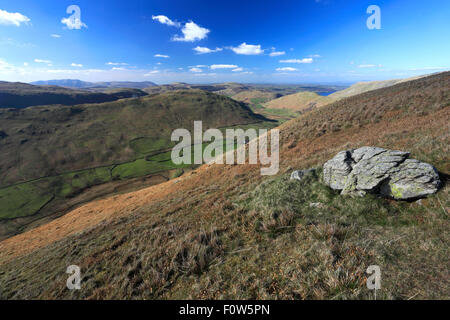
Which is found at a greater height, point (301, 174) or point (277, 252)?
point (301, 174)

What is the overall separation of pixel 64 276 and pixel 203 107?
180 m

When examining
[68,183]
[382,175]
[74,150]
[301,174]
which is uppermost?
[382,175]

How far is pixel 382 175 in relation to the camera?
7734 mm

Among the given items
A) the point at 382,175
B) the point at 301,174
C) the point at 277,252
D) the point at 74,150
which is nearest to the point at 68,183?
the point at 74,150

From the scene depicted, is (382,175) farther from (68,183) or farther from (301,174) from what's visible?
(68,183)

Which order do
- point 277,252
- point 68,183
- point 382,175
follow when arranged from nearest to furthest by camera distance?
point 277,252
point 382,175
point 68,183

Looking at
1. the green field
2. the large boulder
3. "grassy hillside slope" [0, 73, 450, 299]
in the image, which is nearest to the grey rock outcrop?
"grassy hillside slope" [0, 73, 450, 299]

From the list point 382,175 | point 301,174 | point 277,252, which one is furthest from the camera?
point 301,174

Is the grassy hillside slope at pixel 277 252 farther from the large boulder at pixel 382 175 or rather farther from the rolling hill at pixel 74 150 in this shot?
the rolling hill at pixel 74 150

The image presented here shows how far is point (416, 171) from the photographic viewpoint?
708 cm

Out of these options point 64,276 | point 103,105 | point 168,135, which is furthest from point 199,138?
point 64,276

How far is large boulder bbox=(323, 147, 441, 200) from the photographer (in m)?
6.90

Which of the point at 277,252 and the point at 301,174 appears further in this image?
the point at 301,174
